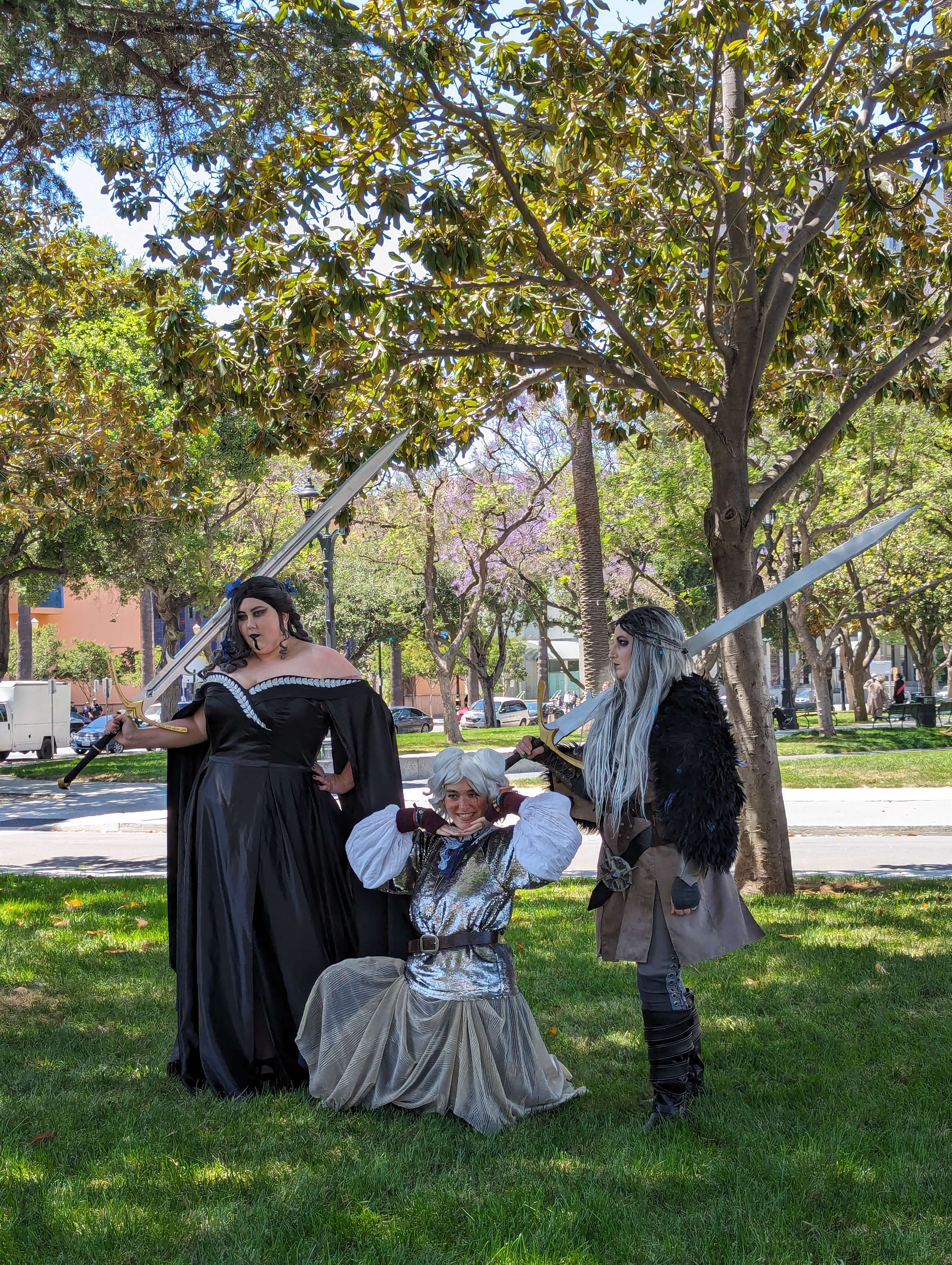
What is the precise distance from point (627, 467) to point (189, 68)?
64.3 ft

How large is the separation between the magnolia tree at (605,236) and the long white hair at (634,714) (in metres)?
3.62

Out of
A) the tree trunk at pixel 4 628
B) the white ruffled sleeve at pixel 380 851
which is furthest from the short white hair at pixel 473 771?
the tree trunk at pixel 4 628

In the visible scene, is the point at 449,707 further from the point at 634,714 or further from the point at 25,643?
the point at 25,643

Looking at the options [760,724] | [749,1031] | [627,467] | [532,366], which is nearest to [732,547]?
[760,724]

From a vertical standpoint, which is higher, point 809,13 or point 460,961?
point 809,13

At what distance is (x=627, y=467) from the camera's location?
25.4m

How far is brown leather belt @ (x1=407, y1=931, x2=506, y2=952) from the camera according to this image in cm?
427

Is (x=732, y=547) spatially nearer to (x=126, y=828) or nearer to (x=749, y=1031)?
(x=749, y=1031)

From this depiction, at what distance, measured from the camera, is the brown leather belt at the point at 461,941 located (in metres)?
4.27

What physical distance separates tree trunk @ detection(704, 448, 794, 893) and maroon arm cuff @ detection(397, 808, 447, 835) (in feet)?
15.2

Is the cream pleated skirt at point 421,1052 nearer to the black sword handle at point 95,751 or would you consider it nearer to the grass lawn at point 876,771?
the black sword handle at point 95,751

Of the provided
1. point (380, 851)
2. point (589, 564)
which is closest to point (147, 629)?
point (589, 564)

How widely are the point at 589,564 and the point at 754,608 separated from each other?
525 inches

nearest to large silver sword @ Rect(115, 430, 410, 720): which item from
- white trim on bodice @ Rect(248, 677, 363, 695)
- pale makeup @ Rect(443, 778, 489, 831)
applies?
white trim on bodice @ Rect(248, 677, 363, 695)
